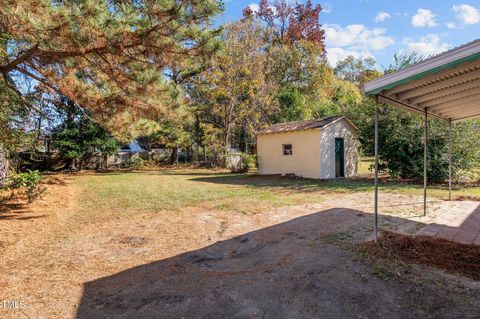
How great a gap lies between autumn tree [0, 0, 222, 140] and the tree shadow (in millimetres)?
3599

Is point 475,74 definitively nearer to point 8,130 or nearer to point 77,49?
point 77,49

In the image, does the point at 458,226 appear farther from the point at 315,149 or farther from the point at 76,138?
the point at 76,138

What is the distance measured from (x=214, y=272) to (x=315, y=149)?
10360 mm

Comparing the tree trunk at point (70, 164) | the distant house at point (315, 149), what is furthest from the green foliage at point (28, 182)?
the tree trunk at point (70, 164)

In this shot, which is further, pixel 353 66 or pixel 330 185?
pixel 353 66

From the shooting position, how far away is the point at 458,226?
4730mm

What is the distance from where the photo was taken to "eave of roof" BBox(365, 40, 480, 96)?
291 cm

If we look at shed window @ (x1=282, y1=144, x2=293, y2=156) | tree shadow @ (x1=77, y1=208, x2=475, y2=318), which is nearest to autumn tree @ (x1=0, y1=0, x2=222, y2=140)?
tree shadow @ (x1=77, y1=208, x2=475, y2=318)

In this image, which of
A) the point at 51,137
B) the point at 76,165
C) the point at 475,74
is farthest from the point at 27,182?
the point at 76,165

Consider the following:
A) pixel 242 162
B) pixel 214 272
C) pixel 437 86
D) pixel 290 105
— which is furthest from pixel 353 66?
pixel 214 272

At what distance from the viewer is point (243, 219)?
18.9ft

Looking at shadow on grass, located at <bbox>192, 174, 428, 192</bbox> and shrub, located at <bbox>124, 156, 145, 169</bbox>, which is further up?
shrub, located at <bbox>124, 156, 145, 169</bbox>

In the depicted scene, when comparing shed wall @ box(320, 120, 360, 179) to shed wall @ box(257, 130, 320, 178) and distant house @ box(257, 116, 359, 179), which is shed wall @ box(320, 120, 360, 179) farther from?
shed wall @ box(257, 130, 320, 178)

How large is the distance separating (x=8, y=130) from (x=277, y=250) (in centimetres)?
613
